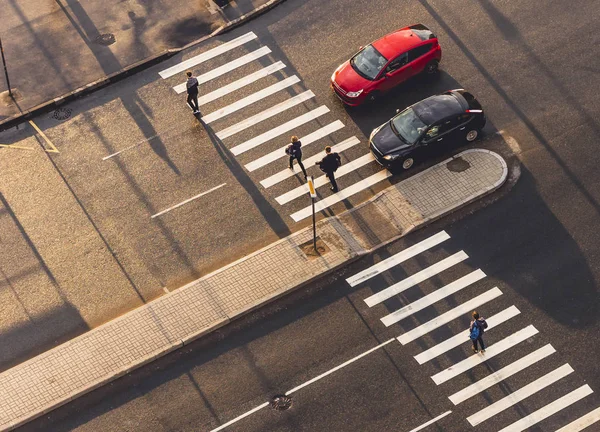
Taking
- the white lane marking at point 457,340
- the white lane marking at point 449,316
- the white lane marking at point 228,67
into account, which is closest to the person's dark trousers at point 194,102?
the white lane marking at point 228,67

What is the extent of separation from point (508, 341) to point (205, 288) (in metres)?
9.23

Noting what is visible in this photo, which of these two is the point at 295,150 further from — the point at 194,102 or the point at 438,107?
the point at 438,107

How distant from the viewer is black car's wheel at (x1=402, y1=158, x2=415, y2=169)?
31889mm

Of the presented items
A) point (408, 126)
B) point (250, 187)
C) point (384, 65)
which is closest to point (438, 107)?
point (408, 126)

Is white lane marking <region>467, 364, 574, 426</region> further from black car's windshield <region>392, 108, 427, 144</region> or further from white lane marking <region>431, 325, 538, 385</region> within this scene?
black car's windshield <region>392, 108, 427, 144</region>

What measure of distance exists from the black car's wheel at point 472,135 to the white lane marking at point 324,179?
3316 mm

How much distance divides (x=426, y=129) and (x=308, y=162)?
13.7ft

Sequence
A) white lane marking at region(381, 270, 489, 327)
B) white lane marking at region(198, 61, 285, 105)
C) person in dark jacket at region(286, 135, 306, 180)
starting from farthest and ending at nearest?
white lane marking at region(198, 61, 285, 105), person in dark jacket at region(286, 135, 306, 180), white lane marking at region(381, 270, 489, 327)

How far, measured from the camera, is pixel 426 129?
3172cm

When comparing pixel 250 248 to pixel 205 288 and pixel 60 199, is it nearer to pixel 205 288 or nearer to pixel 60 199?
pixel 205 288

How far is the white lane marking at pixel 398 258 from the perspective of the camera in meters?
29.6

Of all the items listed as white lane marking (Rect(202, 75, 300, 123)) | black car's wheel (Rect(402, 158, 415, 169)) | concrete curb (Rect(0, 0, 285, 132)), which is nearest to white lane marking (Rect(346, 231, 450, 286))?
black car's wheel (Rect(402, 158, 415, 169))

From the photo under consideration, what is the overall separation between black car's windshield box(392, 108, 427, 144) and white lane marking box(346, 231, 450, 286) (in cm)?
350

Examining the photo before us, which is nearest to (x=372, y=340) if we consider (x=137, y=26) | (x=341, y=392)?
(x=341, y=392)
